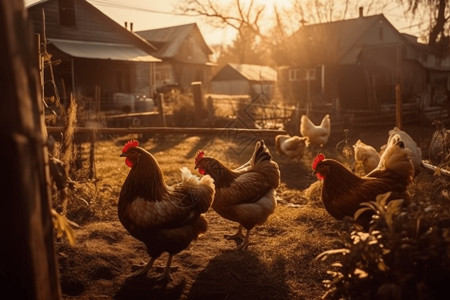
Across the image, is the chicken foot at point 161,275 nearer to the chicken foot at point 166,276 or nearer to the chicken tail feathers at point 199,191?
the chicken foot at point 166,276

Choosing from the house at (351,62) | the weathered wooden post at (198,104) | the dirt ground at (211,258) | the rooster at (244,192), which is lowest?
the dirt ground at (211,258)

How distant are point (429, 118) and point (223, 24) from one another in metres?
29.6

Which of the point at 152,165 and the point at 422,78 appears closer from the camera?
the point at 152,165

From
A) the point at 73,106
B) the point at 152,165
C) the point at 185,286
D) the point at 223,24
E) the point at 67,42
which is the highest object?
the point at 223,24

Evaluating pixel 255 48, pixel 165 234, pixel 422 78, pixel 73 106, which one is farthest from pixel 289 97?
pixel 255 48

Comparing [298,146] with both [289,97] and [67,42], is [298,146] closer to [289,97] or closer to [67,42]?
[67,42]

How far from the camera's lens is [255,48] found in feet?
225

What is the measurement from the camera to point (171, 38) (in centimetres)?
4150

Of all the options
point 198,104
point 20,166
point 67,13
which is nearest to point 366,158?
point 20,166

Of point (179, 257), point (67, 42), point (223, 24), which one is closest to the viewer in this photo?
point (179, 257)

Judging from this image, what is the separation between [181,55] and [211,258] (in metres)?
37.6

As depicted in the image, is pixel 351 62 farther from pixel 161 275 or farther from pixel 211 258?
pixel 161 275

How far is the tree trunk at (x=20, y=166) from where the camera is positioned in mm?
1629

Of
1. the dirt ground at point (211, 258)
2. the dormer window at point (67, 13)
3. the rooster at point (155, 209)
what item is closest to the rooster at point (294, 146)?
the dirt ground at point (211, 258)
